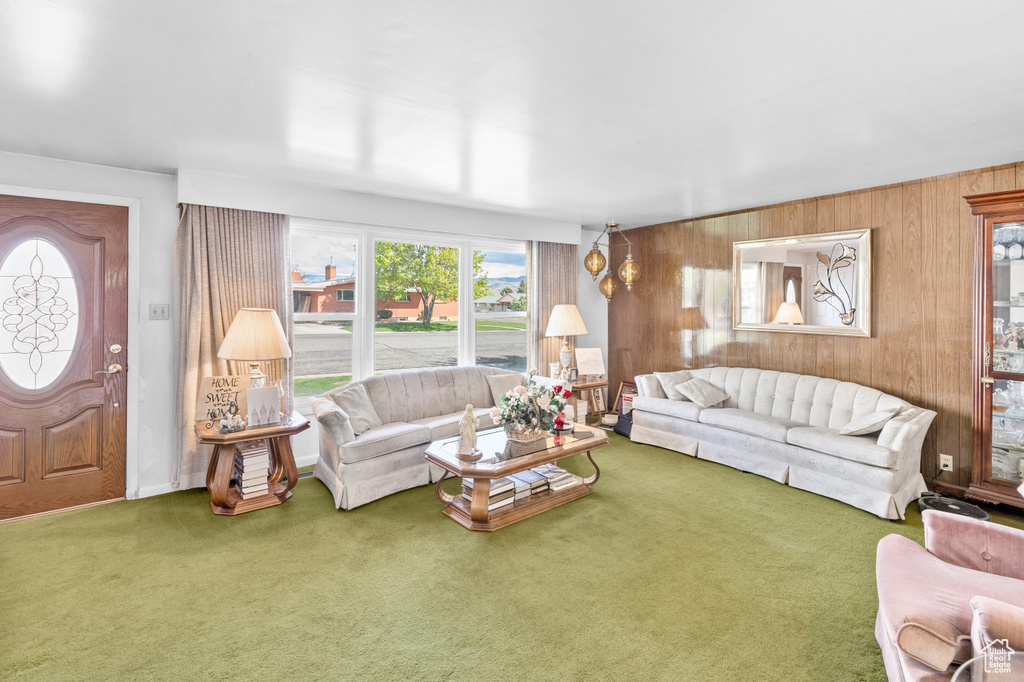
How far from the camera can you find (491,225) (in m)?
5.30

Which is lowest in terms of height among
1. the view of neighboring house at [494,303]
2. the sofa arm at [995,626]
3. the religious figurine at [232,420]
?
the sofa arm at [995,626]

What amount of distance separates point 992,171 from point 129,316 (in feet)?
20.8

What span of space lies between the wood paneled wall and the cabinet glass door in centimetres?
29

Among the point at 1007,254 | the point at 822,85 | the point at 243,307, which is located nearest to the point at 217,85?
the point at 243,307

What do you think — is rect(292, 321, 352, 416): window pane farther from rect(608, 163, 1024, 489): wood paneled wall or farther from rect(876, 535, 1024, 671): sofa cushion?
rect(876, 535, 1024, 671): sofa cushion

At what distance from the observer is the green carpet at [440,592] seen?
199 cm

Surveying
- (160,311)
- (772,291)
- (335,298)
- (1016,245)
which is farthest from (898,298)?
(160,311)

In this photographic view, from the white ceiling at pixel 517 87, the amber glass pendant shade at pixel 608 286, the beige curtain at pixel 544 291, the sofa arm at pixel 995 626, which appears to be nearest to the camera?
the sofa arm at pixel 995 626

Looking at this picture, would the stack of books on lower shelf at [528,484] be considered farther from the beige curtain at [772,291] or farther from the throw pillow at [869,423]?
the beige curtain at [772,291]

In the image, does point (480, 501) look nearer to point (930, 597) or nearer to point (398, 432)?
point (398, 432)

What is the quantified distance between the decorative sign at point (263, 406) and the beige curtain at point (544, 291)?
307 centimetres

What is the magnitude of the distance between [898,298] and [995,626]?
344 cm

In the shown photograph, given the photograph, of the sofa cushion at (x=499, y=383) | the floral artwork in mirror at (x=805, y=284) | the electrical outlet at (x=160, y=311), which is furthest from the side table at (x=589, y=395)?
the electrical outlet at (x=160, y=311)

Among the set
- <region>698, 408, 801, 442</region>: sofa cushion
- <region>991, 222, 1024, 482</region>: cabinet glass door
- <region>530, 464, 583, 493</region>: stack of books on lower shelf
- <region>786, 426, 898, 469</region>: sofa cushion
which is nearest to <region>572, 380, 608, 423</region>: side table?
<region>698, 408, 801, 442</region>: sofa cushion
